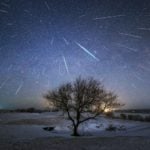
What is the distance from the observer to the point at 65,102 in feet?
122

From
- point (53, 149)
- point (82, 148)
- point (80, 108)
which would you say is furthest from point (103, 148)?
point (80, 108)

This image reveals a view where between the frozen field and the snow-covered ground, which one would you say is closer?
the frozen field

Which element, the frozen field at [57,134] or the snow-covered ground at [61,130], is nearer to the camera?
the frozen field at [57,134]

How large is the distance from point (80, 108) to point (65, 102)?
8.41 ft

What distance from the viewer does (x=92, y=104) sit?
123ft

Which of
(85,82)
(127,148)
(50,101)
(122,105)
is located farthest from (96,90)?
(127,148)

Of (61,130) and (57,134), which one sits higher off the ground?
(61,130)

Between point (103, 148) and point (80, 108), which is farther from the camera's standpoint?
point (80, 108)

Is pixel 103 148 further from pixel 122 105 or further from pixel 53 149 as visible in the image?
pixel 122 105

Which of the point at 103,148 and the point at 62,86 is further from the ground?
the point at 62,86

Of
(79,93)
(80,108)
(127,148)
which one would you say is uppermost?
(79,93)

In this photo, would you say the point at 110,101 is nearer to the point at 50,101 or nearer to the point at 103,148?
the point at 50,101

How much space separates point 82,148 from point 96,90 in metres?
18.8

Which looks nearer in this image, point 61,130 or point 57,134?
point 57,134
